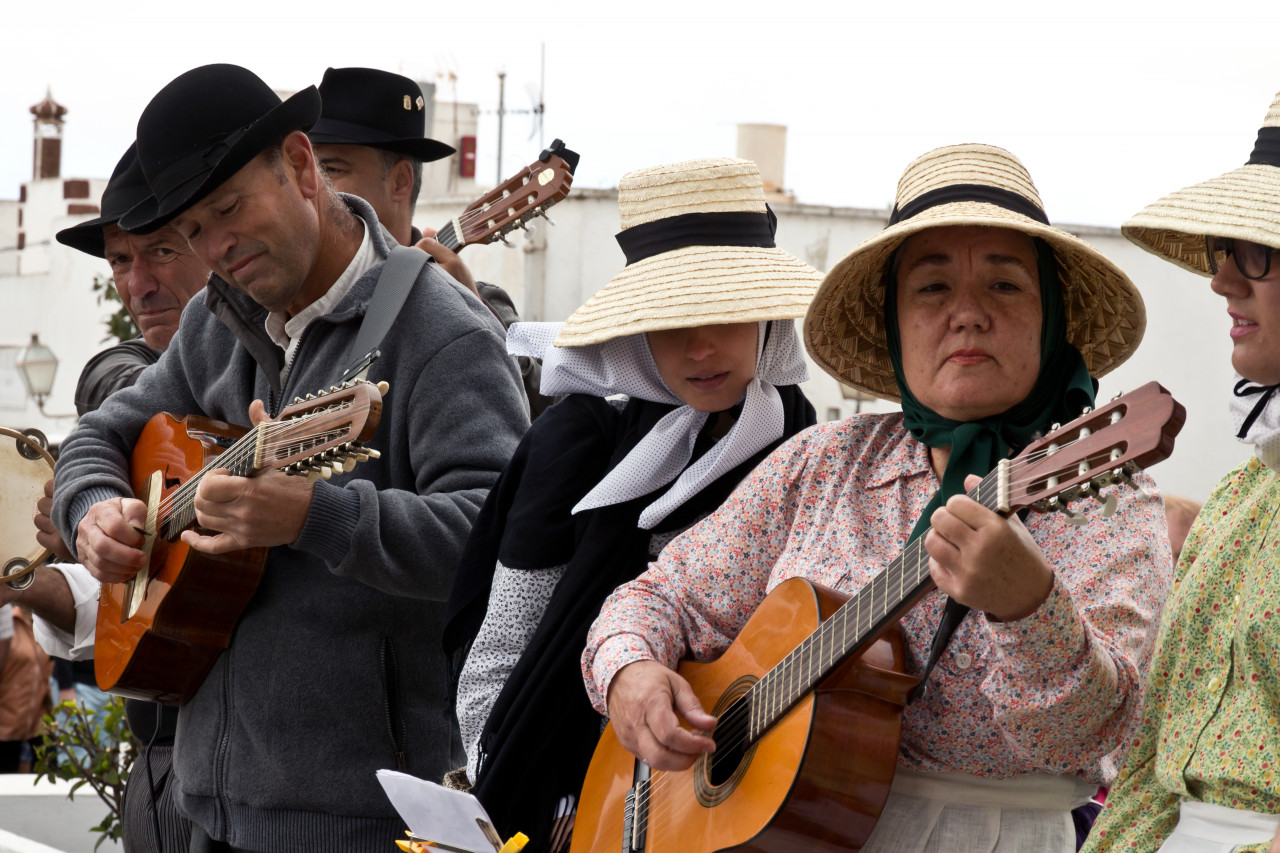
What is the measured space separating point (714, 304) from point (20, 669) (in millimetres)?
6023

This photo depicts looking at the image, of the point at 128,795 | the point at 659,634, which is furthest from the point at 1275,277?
the point at 128,795

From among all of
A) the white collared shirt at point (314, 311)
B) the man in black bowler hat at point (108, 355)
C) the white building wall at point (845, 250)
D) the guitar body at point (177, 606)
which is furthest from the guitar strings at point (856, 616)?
the white building wall at point (845, 250)

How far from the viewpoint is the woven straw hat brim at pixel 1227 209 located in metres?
2.02

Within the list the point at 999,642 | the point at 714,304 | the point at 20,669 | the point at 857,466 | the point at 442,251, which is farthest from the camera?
the point at 20,669

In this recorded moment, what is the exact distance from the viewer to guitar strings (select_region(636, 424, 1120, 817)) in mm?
1854

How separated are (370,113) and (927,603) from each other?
3190mm

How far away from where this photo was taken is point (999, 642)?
1.92 m

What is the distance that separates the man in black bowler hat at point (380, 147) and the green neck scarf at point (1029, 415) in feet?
8.10

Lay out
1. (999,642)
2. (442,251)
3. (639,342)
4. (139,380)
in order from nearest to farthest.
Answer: (999,642)
(639,342)
(139,380)
(442,251)

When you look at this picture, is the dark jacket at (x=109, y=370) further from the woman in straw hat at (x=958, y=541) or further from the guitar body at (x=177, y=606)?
the woman in straw hat at (x=958, y=541)

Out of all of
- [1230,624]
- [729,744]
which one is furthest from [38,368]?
[1230,624]

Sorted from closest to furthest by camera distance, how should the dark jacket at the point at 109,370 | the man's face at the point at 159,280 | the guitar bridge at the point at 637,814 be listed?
the guitar bridge at the point at 637,814, the dark jacket at the point at 109,370, the man's face at the point at 159,280

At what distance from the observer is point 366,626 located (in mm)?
3174

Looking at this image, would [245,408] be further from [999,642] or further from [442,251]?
[999,642]
